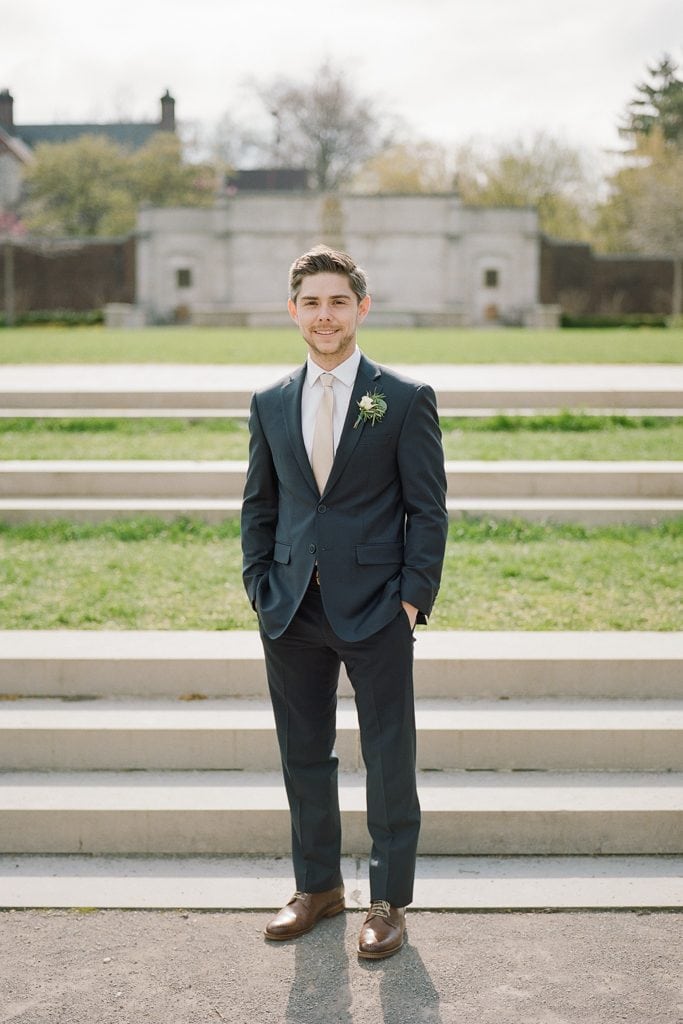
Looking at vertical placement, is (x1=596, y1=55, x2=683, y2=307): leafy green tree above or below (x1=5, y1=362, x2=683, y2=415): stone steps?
above

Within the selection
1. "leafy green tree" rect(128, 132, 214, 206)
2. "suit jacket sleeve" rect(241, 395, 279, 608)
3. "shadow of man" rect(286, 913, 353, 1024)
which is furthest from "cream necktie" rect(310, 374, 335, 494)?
"leafy green tree" rect(128, 132, 214, 206)

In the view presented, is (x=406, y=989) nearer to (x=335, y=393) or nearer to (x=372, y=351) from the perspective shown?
(x=335, y=393)

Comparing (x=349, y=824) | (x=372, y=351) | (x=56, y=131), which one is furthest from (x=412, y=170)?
(x=349, y=824)

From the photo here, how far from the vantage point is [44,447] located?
9484mm

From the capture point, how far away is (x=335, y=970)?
11.3 ft

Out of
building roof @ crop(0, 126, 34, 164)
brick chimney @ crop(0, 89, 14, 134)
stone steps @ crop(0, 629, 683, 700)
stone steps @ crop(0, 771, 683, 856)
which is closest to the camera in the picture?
stone steps @ crop(0, 771, 683, 856)

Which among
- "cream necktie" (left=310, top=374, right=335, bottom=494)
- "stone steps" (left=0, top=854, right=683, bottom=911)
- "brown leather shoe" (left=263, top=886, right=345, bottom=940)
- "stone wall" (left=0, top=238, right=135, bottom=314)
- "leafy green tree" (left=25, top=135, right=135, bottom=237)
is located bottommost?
"stone steps" (left=0, top=854, right=683, bottom=911)

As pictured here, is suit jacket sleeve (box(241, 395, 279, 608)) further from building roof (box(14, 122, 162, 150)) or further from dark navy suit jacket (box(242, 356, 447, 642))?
building roof (box(14, 122, 162, 150))

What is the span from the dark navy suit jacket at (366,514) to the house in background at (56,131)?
2960 inches

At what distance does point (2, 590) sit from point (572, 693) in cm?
339

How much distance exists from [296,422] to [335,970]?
1.72 m

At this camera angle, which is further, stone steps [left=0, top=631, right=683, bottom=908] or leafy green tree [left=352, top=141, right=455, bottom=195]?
leafy green tree [left=352, top=141, right=455, bottom=195]

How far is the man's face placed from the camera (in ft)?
11.0

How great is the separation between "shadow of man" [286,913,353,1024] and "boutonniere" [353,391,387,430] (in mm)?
1693
